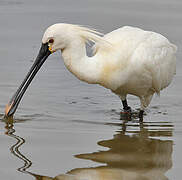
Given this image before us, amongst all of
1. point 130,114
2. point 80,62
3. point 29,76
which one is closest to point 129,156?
point 80,62

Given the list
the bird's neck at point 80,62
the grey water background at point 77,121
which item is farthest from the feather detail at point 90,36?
the grey water background at point 77,121

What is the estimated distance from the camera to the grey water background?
777 centimetres

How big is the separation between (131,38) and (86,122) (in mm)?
1451

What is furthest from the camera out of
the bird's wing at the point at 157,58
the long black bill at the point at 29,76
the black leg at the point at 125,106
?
the black leg at the point at 125,106

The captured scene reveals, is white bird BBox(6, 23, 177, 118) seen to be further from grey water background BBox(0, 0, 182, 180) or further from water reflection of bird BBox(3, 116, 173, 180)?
water reflection of bird BBox(3, 116, 173, 180)

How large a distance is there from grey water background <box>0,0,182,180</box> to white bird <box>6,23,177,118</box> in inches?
23.2

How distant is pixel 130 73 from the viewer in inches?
377

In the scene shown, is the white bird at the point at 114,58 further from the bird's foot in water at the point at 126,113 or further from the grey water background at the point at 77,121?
the grey water background at the point at 77,121

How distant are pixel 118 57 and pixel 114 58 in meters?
0.07

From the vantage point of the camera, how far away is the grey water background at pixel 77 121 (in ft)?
25.5

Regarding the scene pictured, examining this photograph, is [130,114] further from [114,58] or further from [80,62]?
[80,62]

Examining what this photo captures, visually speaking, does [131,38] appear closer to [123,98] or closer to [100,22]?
[123,98]

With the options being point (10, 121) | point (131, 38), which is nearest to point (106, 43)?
point (131, 38)

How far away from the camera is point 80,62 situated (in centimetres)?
915
